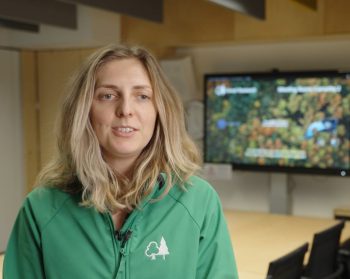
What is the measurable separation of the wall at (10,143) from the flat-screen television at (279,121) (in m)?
2.08

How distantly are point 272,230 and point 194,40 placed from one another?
1917 millimetres

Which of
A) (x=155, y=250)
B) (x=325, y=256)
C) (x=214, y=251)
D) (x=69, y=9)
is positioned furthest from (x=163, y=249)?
(x=69, y=9)

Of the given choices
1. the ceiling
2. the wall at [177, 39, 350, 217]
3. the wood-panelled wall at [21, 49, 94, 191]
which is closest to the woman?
the ceiling

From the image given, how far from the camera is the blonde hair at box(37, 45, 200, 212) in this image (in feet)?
5.36

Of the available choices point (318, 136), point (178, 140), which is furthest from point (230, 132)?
point (178, 140)

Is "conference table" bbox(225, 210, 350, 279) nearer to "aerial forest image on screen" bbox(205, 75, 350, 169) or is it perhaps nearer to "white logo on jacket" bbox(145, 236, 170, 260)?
"aerial forest image on screen" bbox(205, 75, 350, 169)

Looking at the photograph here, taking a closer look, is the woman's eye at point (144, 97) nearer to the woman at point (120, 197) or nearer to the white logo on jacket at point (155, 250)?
the woman at point (120, 197)

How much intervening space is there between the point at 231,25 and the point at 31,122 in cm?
235

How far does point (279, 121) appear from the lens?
4.67 m

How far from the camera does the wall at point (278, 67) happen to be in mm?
4727

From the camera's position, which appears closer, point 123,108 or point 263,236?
point 123,108

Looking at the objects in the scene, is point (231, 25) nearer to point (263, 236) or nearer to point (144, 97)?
point (263, 236)

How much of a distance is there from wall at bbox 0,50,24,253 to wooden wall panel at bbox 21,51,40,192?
79 millimetres

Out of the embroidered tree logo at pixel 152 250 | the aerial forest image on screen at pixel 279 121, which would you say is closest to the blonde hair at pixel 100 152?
the embroidered tree logo at pixel 152 250
